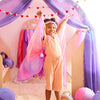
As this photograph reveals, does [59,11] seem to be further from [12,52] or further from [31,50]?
[12,52]

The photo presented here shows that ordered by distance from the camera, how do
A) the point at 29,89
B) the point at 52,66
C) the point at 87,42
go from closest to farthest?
the point at 52,66
the point at 87,42
the point at 29,89

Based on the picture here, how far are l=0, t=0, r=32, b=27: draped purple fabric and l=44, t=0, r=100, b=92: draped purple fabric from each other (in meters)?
0.44

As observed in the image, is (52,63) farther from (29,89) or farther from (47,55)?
(29,89)

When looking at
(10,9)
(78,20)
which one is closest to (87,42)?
(78,20)

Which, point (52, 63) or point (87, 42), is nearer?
point (52, 63)

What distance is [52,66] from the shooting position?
1922mm

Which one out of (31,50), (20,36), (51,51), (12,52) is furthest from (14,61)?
(51,51)

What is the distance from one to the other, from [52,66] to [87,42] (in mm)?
717

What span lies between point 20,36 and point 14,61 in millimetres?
587

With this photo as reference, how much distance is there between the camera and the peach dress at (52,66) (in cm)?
191

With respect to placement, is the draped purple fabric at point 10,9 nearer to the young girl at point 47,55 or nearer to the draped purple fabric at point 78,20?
the draped purple fabric at point 78,20

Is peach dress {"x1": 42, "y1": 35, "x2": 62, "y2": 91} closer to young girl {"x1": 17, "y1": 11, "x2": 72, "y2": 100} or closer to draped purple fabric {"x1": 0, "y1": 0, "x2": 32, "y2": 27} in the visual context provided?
young girl {"x1": 17, "y1": 11, "x2": 72, "y2": 100}

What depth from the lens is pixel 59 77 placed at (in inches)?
76.6

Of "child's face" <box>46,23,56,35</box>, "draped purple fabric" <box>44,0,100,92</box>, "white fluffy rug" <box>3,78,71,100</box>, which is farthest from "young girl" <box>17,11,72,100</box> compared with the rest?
"white fluffy rug" <box>3,78,71,100</box>
